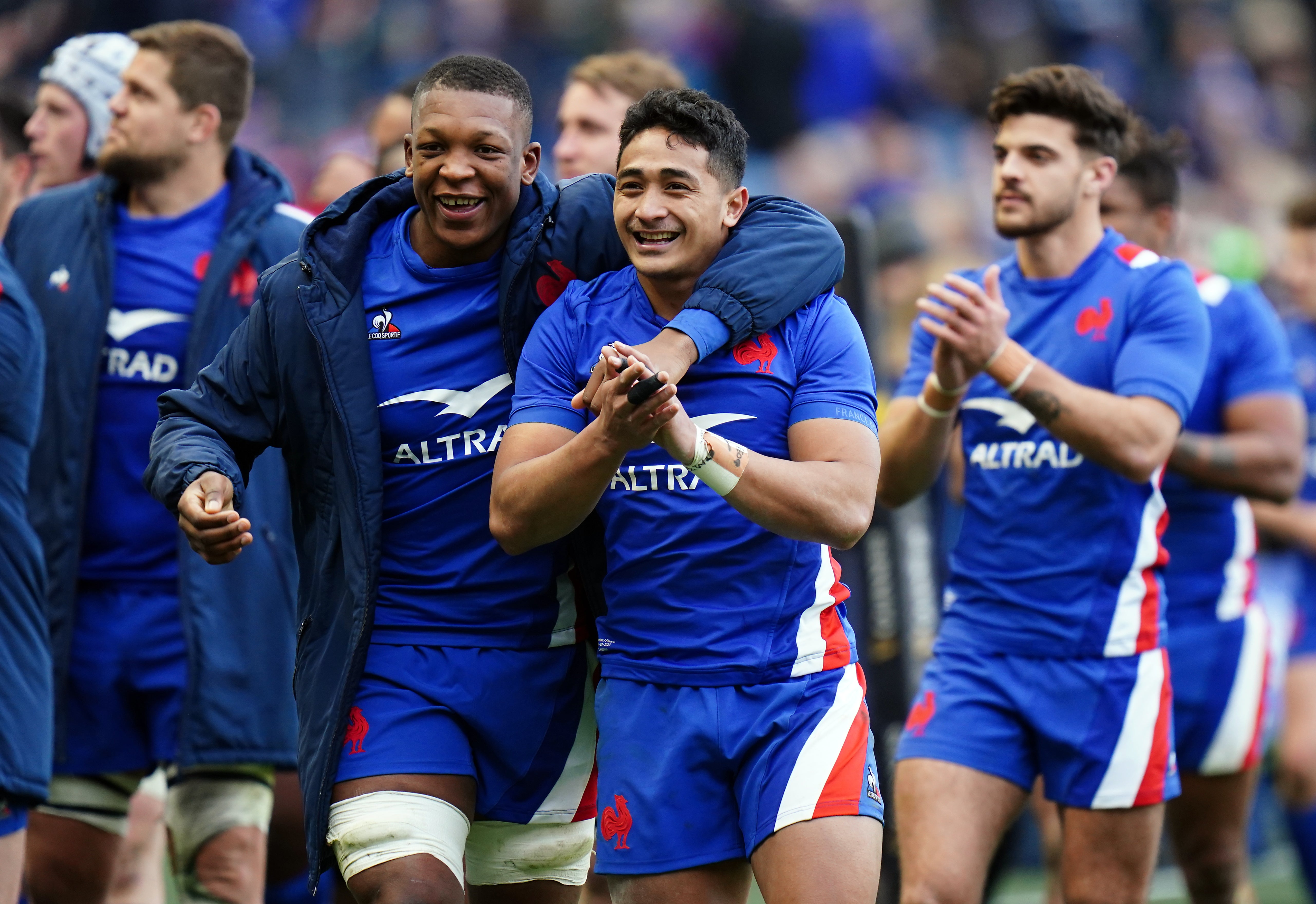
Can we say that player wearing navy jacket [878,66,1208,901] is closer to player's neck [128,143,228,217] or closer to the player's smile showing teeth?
the player's smile showing teeth

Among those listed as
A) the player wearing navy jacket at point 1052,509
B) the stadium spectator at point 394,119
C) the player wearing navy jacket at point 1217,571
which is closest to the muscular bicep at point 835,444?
the player wearing navy jacket at point 1052,509

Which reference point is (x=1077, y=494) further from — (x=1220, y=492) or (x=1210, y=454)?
(x=1220, y=492)

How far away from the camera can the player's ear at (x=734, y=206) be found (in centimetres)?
378

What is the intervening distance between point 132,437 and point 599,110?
1888 millimetres

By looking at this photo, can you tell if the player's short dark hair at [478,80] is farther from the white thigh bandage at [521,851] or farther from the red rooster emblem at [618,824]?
the white thigh bandage at [521,851]

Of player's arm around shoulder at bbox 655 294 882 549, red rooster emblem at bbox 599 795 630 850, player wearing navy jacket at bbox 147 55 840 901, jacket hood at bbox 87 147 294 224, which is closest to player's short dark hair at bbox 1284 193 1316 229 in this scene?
player wearing navy jacket at bbox 147 55 840 901

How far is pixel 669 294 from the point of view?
3758 millimetres

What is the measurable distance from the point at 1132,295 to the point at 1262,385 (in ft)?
3.25

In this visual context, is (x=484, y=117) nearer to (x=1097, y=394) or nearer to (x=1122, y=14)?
(x=1097, y=394)

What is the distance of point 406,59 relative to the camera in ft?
45.7

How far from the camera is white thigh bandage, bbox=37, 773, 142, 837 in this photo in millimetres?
5137

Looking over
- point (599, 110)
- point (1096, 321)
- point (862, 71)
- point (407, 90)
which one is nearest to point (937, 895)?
point (1096, 321)

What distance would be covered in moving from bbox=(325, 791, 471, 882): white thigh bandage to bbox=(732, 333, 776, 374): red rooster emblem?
45.7 inches

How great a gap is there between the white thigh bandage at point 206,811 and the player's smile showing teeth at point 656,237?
235 cm
